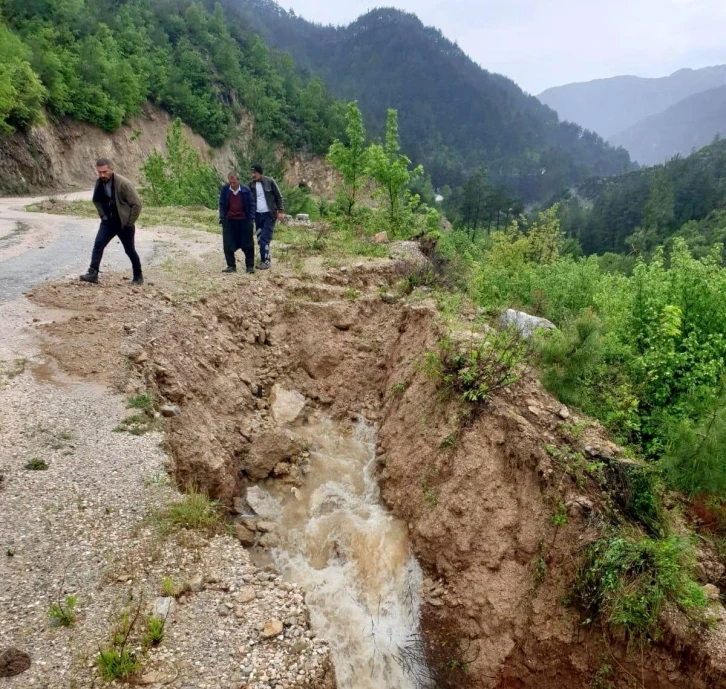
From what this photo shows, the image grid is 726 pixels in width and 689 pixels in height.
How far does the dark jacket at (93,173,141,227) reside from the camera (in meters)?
7.07

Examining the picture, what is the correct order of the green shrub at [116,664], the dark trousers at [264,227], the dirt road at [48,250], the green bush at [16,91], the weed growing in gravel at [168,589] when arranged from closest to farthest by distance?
the green shrub at [116,664], the weed growing in gravel at [168,589], the dirt road at [48,250], the dark trousers at [264,227], the green bush at [16,91]

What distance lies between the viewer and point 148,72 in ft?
150

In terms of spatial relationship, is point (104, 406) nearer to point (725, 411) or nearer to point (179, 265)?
point (179, 265)

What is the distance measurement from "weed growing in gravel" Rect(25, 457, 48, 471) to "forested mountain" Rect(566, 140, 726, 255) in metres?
61.0

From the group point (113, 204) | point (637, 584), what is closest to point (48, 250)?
point (113, 204)

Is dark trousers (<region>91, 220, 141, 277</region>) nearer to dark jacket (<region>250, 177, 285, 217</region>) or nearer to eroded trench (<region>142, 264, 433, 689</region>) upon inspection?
eroded trench (<region>142, 264, 433, 689</region>)

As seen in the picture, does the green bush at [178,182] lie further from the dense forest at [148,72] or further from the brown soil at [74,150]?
the dense forest at [148,72]

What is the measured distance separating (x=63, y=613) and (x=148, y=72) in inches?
2133

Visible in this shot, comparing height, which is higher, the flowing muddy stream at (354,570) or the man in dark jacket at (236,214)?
the man in dark jacket at (236,214)

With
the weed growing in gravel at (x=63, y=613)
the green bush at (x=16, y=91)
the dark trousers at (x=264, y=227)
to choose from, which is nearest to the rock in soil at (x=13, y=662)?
the weed growing in gravel at (x=63, y=613)

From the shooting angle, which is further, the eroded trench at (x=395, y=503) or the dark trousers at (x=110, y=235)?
the dark trousers at (x=110, y=235)

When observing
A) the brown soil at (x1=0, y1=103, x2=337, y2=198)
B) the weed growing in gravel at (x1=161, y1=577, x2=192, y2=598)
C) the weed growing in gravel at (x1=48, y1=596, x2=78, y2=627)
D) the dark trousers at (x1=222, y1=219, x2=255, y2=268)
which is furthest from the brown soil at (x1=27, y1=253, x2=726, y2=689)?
the brown soil at (x1=0, y1=103, x2=337, y2=198)

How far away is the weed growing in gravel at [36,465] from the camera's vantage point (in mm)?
4293

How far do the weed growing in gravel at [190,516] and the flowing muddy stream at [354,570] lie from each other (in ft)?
4.02
